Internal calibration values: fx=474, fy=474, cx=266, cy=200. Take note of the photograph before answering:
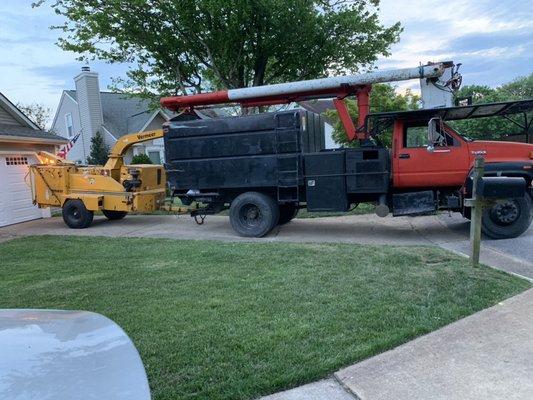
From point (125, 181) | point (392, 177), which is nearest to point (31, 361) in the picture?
point (392, 177)

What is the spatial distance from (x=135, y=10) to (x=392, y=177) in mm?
10539

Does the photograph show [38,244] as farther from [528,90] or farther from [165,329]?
[528,90]

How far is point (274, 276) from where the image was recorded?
6176mm

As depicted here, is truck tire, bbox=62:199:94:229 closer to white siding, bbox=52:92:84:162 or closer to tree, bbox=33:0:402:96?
tree, bbox=33:0:402:96

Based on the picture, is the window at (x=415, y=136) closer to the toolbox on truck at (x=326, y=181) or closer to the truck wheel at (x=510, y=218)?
the toolbox on truck at (x=326, y=181)

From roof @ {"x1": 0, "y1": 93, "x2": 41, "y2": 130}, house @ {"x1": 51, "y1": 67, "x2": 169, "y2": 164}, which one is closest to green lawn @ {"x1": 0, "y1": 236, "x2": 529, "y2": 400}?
roof @ {"x1": 0, "y1": 93, "x2": 41, "y2": 130}

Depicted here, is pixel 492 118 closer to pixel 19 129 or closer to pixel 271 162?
pixel 271 162

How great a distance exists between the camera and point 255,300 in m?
5.17

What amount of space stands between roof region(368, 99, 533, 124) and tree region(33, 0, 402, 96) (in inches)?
270

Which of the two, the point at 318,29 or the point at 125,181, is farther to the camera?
the point at 318,29

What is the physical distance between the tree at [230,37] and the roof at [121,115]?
9.74 metres

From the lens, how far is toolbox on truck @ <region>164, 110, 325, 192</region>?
936 cm

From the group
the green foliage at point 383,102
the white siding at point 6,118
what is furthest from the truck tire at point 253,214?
the green foliage at point 383,102

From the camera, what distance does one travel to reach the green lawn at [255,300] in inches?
144
